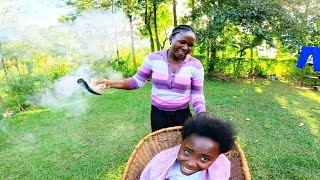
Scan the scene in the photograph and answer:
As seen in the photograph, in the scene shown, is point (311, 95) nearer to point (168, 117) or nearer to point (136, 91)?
point (136, 91)

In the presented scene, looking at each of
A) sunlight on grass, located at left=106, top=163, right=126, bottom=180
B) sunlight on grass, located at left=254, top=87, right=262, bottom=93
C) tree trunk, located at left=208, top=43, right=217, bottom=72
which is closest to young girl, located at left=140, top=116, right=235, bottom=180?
sunlight on grass, located at left=106, top=163, right=126, bottom=180

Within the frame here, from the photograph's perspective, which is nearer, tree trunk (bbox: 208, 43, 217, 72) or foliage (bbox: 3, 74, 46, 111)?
foliage (bbox: 3, 74, 46, 111)

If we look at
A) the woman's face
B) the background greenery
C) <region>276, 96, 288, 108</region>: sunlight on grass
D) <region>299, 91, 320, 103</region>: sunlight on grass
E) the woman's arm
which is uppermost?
the woman's face

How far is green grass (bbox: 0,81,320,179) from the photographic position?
3389 millimetres

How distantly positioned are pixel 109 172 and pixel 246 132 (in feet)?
7.53

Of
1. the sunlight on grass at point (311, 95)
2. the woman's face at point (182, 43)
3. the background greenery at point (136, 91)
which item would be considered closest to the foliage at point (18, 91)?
the background greenery at point (136, 91)

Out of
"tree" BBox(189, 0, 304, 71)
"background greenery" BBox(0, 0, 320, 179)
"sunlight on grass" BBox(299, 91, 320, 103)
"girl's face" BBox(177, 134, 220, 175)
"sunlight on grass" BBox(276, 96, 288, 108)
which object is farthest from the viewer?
"tree" BBox(189, 0, 304, 71)

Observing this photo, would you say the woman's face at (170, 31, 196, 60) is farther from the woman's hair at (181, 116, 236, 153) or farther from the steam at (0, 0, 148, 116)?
the steam at (0, 0, 148, 116)

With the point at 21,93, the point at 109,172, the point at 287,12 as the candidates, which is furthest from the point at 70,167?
the point at 287,12

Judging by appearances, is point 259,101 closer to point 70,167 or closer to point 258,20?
point 258,20

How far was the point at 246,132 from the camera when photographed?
4.51 meters

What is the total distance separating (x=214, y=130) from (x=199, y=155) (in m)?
0.16

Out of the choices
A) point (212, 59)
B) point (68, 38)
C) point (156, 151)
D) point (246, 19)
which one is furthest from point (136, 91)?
point (156, 151)

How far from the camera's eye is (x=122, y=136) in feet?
14.5
